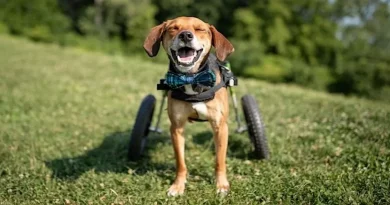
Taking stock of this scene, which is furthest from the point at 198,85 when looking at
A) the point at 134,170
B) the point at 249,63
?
the point at 249,63

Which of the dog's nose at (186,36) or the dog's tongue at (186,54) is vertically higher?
the dog's nose at (186,36)

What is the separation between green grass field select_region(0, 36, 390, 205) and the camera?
509 cm

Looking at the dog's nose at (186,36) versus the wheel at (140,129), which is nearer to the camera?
the dog's nose at (186,36)

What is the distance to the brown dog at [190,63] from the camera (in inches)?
193

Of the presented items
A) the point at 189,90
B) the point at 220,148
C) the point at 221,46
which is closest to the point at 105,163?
the point at 220,148

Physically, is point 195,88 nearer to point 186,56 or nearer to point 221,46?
point 186,56

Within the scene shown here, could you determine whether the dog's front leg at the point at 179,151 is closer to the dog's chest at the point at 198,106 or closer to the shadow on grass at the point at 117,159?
the dog's chest at the point at 198,106

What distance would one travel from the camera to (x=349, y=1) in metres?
47.8

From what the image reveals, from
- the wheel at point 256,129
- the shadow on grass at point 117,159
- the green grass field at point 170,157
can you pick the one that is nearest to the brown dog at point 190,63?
the green grass field at point 170,157

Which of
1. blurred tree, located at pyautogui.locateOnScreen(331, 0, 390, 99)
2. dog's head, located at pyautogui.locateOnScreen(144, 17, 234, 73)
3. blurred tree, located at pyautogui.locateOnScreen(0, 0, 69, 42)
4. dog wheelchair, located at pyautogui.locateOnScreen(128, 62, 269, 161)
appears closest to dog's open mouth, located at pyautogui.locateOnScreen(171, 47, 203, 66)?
dog's head, located at pyautogui.locateOnScreen(144, 17, 234, 73)

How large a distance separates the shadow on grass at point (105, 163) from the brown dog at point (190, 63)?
2.94 ft

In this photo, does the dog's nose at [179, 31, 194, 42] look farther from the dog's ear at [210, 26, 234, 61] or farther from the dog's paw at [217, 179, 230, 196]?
the dog's paw at [217, 179, 230, 196]

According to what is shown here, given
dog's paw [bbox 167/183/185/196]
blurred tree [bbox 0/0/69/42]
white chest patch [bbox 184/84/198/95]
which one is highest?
blurred tree [bbox 0/0/69/42]

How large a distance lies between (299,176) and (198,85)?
1779 mm
